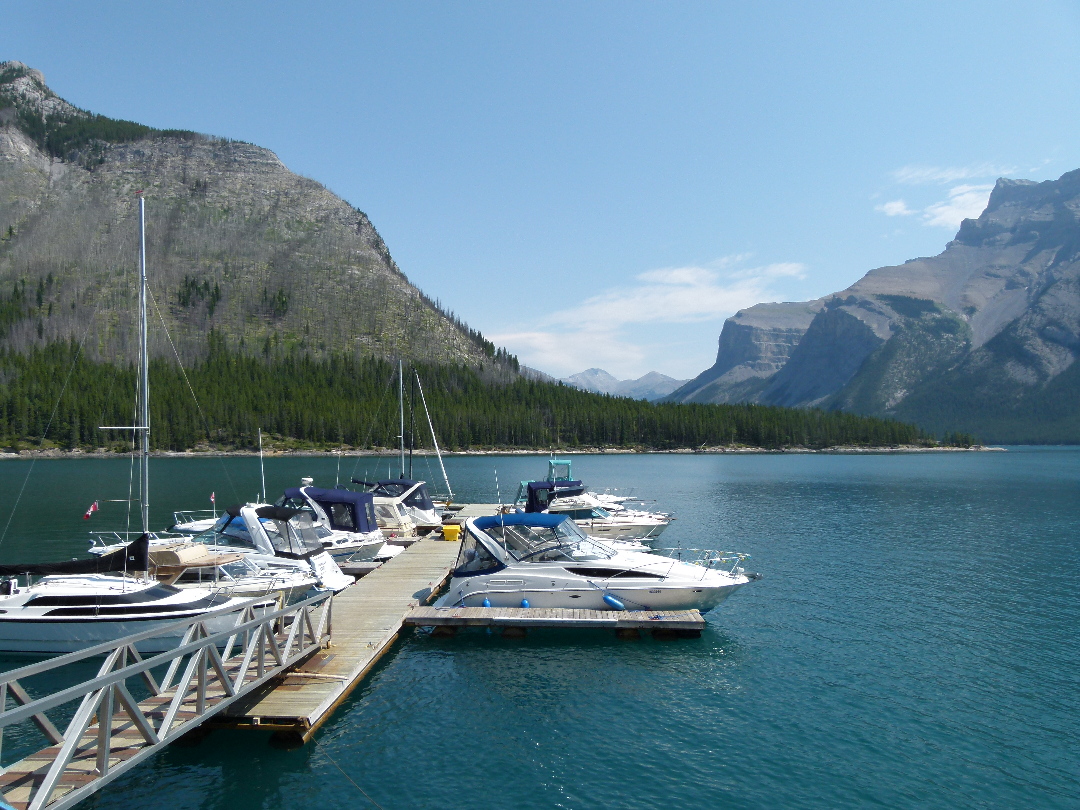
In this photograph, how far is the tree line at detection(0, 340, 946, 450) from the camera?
145m

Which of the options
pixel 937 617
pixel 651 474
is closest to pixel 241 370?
pixel 651 474

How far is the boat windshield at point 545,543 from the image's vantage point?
2662 cm

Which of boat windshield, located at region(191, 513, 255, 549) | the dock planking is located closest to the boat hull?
the dock planking

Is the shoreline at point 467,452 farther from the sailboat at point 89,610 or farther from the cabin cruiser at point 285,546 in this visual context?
the sailboat at point 89,610

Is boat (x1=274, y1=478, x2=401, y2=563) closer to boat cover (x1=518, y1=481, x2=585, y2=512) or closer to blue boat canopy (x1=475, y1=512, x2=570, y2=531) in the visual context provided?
blue boat canopy (x1=475, y1=512, x2=570, y2=531)

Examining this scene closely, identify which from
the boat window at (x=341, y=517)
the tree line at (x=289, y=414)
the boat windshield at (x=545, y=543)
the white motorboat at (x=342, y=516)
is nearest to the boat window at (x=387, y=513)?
the white motorboat at (x=342, y=516)

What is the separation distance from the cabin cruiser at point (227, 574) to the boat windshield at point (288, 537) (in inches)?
74.8

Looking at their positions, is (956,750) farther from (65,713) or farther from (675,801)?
(65,713)

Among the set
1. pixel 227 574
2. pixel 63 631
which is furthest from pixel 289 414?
pixel 63 631

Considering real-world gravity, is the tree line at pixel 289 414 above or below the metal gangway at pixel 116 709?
above

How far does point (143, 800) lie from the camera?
45.5ft

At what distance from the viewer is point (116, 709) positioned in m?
15.1

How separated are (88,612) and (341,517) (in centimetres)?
1667

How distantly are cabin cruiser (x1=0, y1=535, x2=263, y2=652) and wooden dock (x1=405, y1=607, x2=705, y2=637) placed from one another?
22.9 feet
